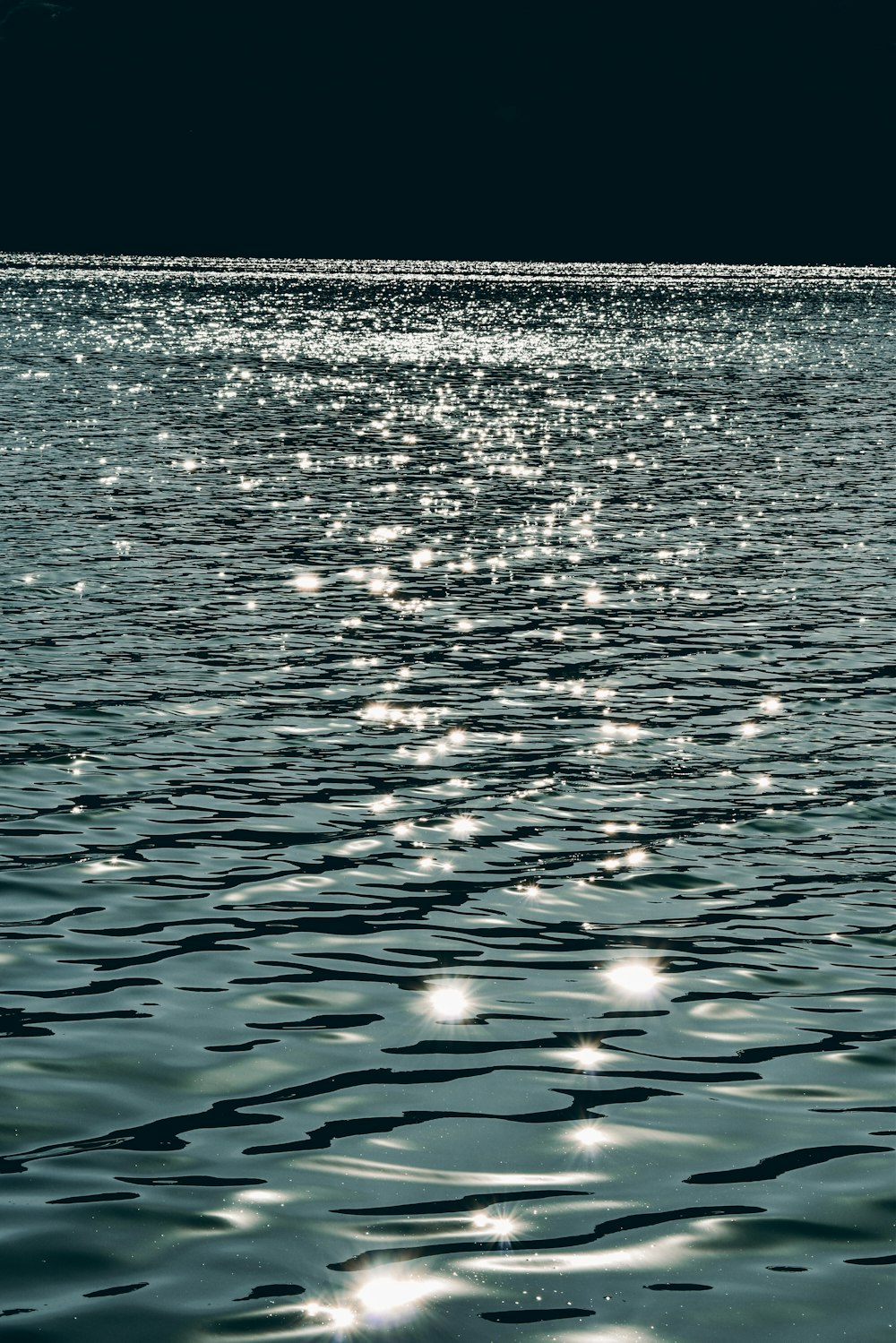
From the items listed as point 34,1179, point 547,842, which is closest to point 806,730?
point 547,842

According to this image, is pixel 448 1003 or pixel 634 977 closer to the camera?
pixel 448 1003

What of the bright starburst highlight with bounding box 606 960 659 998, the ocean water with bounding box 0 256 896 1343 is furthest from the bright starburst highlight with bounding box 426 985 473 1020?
the bright starburst highlight with bounding box 606 960 659 998

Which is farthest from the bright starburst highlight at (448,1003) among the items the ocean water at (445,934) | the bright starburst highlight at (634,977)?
the bright starburst highlight at (634,977)

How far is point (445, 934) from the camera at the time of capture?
1630 cm

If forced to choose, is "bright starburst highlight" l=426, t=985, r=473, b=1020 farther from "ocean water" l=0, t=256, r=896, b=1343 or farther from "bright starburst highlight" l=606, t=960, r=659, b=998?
"bright starburst highlight" l=606, t=960, r=659, b=998

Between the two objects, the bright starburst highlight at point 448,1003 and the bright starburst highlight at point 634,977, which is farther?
the bright starburst highlight at point 634,977

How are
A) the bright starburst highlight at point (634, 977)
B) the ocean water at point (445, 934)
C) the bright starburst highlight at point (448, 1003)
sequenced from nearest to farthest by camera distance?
the ocean water at point (445, 934) → the bright starburst highlight at point (448, 1003) → the bright starburst highlight at point (634, 977)

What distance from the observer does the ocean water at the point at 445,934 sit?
10680 mm

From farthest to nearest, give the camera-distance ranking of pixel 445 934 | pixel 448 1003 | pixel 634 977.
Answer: pixel 445 934
pixel 634 977
pixel 448 1003

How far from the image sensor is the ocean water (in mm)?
10680

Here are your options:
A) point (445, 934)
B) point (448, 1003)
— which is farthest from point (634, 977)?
point (445, 934)

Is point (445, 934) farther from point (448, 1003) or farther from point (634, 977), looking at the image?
point (634, 977)

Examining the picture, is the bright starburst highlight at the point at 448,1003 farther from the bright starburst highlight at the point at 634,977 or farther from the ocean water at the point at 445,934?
the bright starburst highlight at the point at 634,977

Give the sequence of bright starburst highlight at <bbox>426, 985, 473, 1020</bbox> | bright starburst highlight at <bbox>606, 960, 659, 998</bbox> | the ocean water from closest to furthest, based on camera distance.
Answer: the ocean water, bright starburst highlight at <bbox>426, 985, 473, 1020</bbox>, bright starburst highlight at <bbox>606, 960, 659, 998</bbox>
